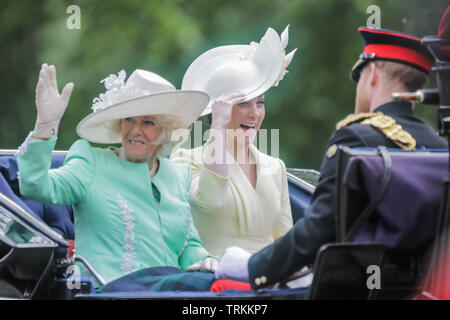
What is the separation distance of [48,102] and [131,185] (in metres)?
0.60

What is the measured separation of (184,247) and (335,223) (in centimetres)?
100

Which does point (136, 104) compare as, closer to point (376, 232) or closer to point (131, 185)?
point (131, 185)

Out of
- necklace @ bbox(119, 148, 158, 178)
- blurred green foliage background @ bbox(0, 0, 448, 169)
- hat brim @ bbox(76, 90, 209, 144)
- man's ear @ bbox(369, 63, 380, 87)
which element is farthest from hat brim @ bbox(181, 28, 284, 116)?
blurred green foliage background @ bbox(0, 0, 448, 169)

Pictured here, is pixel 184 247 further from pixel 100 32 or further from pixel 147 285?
pixel 100 32

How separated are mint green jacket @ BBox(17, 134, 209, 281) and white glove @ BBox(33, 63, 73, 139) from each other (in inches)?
7.4

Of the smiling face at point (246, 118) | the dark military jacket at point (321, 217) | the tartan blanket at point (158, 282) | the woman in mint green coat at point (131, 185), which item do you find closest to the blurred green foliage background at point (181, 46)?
the smiling face at point (246, 118)

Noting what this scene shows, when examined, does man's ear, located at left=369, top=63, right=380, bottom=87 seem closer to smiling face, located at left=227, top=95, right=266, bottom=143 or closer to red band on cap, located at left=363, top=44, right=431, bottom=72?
red band on cap, located at left=363, top=44, right=431, bottom=72

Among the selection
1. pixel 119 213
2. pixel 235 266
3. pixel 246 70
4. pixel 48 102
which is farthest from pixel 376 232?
pixel 246 70

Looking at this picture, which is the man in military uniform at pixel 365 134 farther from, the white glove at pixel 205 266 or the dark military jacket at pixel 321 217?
the white glove at pixel 205 266

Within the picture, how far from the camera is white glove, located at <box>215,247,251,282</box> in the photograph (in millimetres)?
3027

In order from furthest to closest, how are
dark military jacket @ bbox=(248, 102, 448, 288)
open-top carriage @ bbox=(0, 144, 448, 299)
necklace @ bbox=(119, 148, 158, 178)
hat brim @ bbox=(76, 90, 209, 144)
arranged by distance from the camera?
necklace @ bbox=(119, 148, 158, 178)
hat brim @ bbox=(76, 90, 209, 144)
dark military jacket @ bbox=(248, 102, 448, 288)
open-top carriage @ bbox=(0, 144, 448, 299)

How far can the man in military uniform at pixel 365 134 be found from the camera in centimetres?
282

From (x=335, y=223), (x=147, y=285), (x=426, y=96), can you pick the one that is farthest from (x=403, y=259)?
(x=147, y=285)

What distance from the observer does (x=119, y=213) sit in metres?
3.38
